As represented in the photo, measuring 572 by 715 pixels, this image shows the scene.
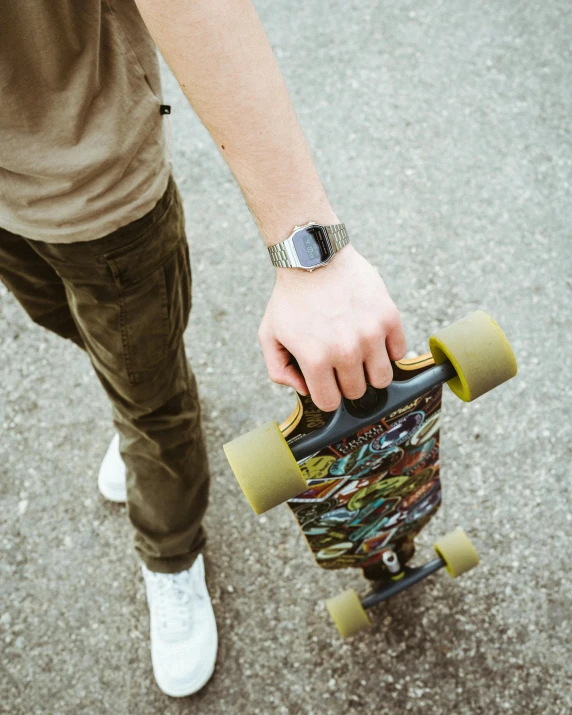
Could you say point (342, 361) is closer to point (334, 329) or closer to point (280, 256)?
point (334, 329)

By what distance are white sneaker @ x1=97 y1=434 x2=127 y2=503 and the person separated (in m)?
0.41

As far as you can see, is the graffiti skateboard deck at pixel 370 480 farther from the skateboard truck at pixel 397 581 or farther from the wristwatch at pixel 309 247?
the wristwatch at pixel 309 247

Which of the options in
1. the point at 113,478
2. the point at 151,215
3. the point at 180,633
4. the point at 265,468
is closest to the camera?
the point at 265,468

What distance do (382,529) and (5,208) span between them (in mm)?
967

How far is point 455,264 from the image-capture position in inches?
88.0

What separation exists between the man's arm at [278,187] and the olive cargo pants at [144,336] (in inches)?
14.2

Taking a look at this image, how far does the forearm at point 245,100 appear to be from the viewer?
76cm

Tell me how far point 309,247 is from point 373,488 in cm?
58

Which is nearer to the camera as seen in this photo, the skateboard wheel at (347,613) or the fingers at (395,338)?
the fingers at (395,338)

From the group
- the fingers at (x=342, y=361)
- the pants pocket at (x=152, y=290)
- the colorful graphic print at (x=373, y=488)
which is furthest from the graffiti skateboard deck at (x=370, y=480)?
the pants pocket at (x=152, y=290)

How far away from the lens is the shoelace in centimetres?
166

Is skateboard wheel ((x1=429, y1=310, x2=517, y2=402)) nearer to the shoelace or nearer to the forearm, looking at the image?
the forearm

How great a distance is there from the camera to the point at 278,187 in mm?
844

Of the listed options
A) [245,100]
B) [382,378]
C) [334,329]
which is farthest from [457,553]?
[245,100]
